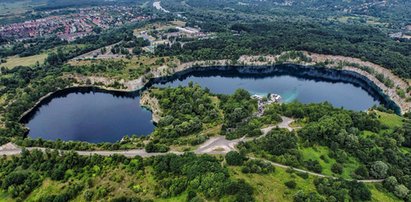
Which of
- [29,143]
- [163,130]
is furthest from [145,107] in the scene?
[29,143]

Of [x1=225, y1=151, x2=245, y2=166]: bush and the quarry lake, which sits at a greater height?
[x1=225, y1=151, x2=245, y2=166]: bush

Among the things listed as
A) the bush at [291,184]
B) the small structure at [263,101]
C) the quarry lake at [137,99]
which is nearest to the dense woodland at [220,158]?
the bush at [291,184]

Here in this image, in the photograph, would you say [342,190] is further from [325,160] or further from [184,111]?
[184,111]

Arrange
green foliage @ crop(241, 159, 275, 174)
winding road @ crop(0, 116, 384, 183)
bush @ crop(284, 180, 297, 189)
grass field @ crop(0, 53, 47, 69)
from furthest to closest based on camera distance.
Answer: grass field @ crop(0, 53, 47, 69) < winding road @ crop(0, 116, 384, 183) < green foliage @ crop(241, 159, 275, 174) < bush @ crop(284, 180, 297, 189)

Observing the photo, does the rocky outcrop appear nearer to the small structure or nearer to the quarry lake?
the quarry lake

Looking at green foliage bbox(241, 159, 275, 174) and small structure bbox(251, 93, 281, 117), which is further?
small structure bbox(251, 93, 281, 117)

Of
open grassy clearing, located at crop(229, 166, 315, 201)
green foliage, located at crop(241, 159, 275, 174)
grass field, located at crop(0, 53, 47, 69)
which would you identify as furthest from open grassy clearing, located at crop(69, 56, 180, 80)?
open grassy clearing, located at crop(229, 166, 315, 201)

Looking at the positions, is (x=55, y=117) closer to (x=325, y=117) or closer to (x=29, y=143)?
(x=29, y=143)

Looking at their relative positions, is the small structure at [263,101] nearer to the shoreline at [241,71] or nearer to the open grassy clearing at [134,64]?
the shoreline at [241,71]
